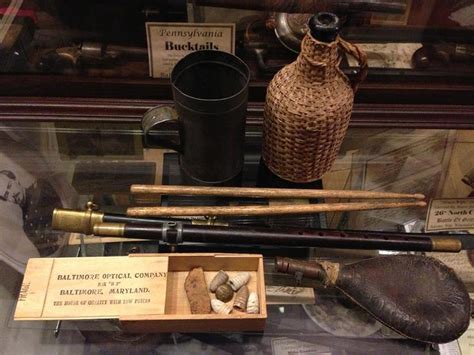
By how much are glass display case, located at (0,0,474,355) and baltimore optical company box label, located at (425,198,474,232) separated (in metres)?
0.02

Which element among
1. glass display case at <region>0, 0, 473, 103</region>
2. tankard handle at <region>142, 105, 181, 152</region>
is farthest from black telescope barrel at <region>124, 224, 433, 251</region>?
glass display case at <region>0, 0, 473, 103</region>

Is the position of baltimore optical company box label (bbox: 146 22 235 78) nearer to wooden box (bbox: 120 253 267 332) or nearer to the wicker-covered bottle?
the wicker-covered bottle

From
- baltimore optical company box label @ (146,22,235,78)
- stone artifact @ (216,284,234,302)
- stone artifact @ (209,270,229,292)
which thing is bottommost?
stone artifact @ (216,284,234,302)

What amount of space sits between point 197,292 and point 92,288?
126mm

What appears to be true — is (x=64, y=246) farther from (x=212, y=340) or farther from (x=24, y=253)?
(x=212, y=340)

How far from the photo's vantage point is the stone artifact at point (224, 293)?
631 millimetres

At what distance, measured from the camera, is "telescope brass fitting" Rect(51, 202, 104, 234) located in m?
0.64

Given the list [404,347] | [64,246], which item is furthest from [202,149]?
[404,347]

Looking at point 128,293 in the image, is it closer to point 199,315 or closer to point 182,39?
point 199,315

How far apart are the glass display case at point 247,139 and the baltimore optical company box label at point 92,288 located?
0.23ft

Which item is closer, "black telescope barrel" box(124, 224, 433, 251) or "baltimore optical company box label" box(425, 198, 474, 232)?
"black telescope barrel" box(124, 224, 433, 251)

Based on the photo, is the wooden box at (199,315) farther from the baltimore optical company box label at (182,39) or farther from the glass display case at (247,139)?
the baltimore optical company box label at (182,39)

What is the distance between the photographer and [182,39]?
73 centimetres

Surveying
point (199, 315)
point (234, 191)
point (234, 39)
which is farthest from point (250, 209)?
point (234, 39)
